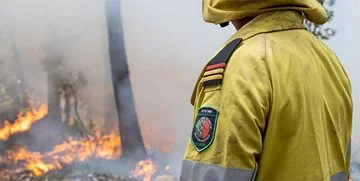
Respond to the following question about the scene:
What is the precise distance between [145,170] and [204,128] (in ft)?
13.1

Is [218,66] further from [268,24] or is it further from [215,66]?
[268,24]

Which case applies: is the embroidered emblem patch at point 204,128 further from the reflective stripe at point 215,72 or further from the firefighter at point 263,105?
the reflective stripe at point 215,72

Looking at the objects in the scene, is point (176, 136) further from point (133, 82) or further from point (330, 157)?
point (330, 157)

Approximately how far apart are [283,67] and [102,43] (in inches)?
175

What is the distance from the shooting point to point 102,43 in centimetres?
568

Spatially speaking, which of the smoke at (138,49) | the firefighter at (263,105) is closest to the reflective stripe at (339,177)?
the firefighter at (263,105)

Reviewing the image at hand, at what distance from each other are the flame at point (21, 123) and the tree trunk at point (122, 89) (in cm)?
86

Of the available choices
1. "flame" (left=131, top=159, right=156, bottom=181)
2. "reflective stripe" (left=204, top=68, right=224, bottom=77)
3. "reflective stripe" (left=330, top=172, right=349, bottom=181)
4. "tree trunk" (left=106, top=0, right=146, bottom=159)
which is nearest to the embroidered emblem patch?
"reflective stripe" (left=204, top=68, right=224, bottom=77)

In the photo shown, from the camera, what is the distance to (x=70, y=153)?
207 inches

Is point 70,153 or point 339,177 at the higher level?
point 339,177

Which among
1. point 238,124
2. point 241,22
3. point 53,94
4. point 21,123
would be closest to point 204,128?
point 238,124

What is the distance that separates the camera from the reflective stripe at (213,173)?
134 cm

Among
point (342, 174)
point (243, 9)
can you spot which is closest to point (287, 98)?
point (243, 9)

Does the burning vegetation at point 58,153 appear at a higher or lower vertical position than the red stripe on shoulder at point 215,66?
lower
